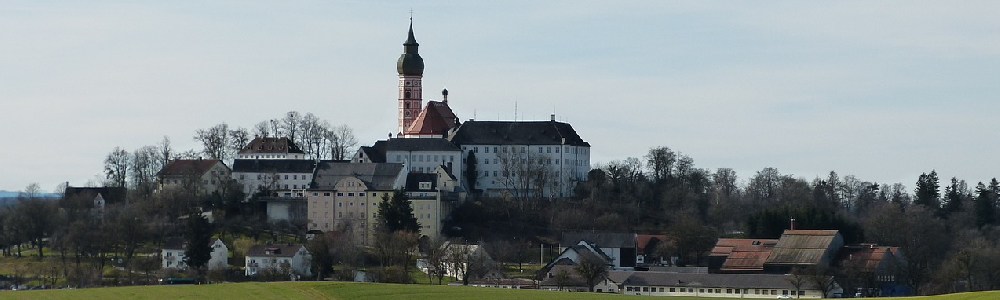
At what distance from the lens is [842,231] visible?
123938mm

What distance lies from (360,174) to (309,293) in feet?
163

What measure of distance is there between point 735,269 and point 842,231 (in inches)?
401

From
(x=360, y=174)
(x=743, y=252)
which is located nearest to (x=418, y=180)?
(x=360, y=174)

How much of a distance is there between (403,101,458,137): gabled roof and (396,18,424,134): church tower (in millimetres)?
919

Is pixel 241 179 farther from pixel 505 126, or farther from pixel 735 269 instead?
pixel 735 269

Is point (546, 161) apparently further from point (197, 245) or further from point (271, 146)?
point (197, 245)

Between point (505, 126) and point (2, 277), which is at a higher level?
point (505, 126)

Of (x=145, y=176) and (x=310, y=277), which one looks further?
(x=145, y=176)

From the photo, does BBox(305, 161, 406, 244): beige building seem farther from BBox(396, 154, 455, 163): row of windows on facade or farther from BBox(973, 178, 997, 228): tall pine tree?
BBox(973, 178, 997, 228): tall pine tree

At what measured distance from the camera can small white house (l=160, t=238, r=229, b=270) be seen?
4673 inches

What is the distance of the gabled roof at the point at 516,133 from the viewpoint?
5768 inches

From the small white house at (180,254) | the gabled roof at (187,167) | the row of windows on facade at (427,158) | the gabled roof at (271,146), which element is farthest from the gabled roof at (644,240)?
the gabled roof at (187,167)

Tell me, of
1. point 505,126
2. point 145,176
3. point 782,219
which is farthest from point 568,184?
point 145,176

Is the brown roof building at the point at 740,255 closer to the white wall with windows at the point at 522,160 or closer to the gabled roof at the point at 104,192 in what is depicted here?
the white wall with windows at the point at 522,160
